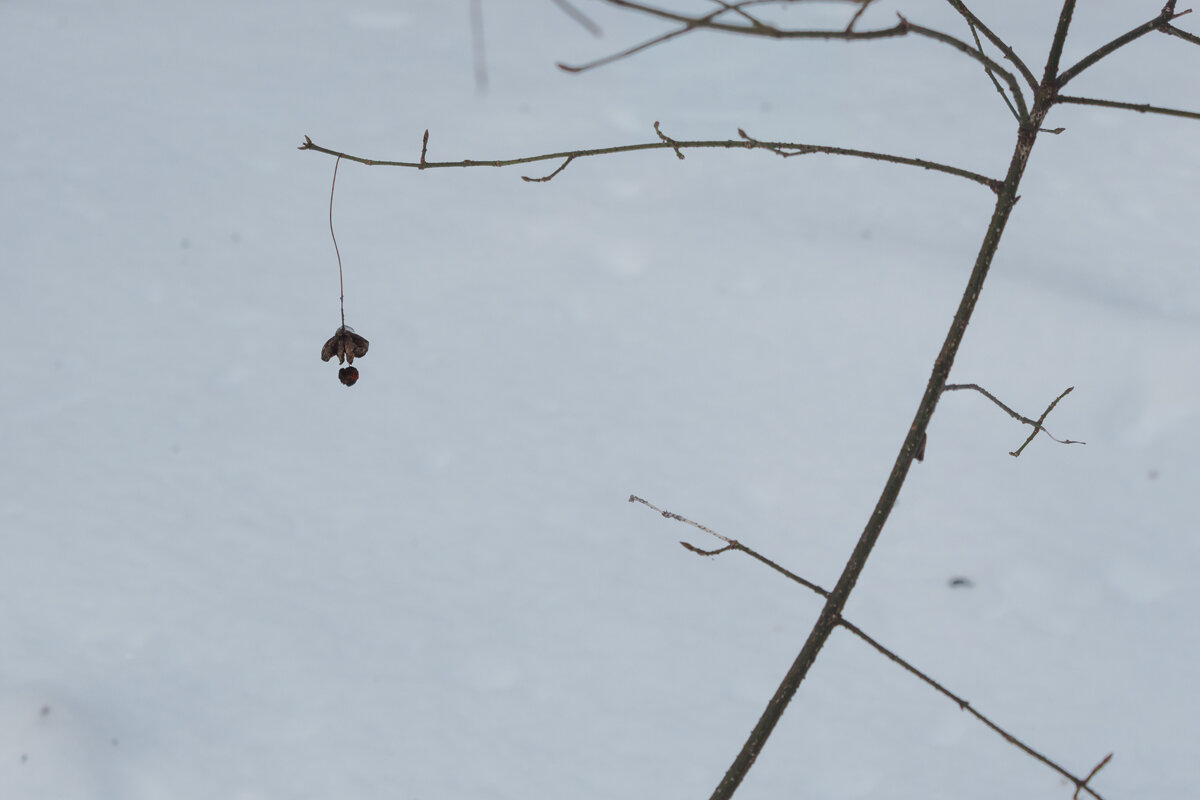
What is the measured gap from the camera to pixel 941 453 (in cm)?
212

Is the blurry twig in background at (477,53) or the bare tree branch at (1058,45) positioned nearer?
the bare tree branch at (1058,45)

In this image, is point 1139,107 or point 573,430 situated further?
point 573,430

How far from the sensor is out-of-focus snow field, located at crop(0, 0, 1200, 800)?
159cm

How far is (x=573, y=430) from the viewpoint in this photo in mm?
2180

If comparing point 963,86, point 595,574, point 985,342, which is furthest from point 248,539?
point 963,86

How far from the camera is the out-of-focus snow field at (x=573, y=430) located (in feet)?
5.23

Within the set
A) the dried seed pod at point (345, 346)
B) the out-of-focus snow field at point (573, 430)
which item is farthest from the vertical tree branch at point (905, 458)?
the out-of-focus snow field at point (573, 430)

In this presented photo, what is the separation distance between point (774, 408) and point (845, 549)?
1.34 feet

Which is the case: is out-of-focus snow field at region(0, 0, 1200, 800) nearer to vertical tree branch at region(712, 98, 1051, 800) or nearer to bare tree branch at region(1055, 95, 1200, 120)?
Answer: vertical tree branch at region(712, 98, 1051, 800)

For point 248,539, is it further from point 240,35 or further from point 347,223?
point 240,35

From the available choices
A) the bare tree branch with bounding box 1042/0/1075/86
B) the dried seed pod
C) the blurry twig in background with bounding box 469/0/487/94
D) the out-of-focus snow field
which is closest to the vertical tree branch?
the bare tree branch with bounding box 1042/0/1075/86

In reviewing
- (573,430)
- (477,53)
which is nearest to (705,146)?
(573,430)

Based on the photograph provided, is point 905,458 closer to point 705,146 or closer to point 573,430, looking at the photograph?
point 705,146

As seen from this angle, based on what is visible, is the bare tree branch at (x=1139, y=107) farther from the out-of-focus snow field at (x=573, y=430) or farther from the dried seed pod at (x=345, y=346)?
the out-of-focus snow field at (x=573, y=430)
